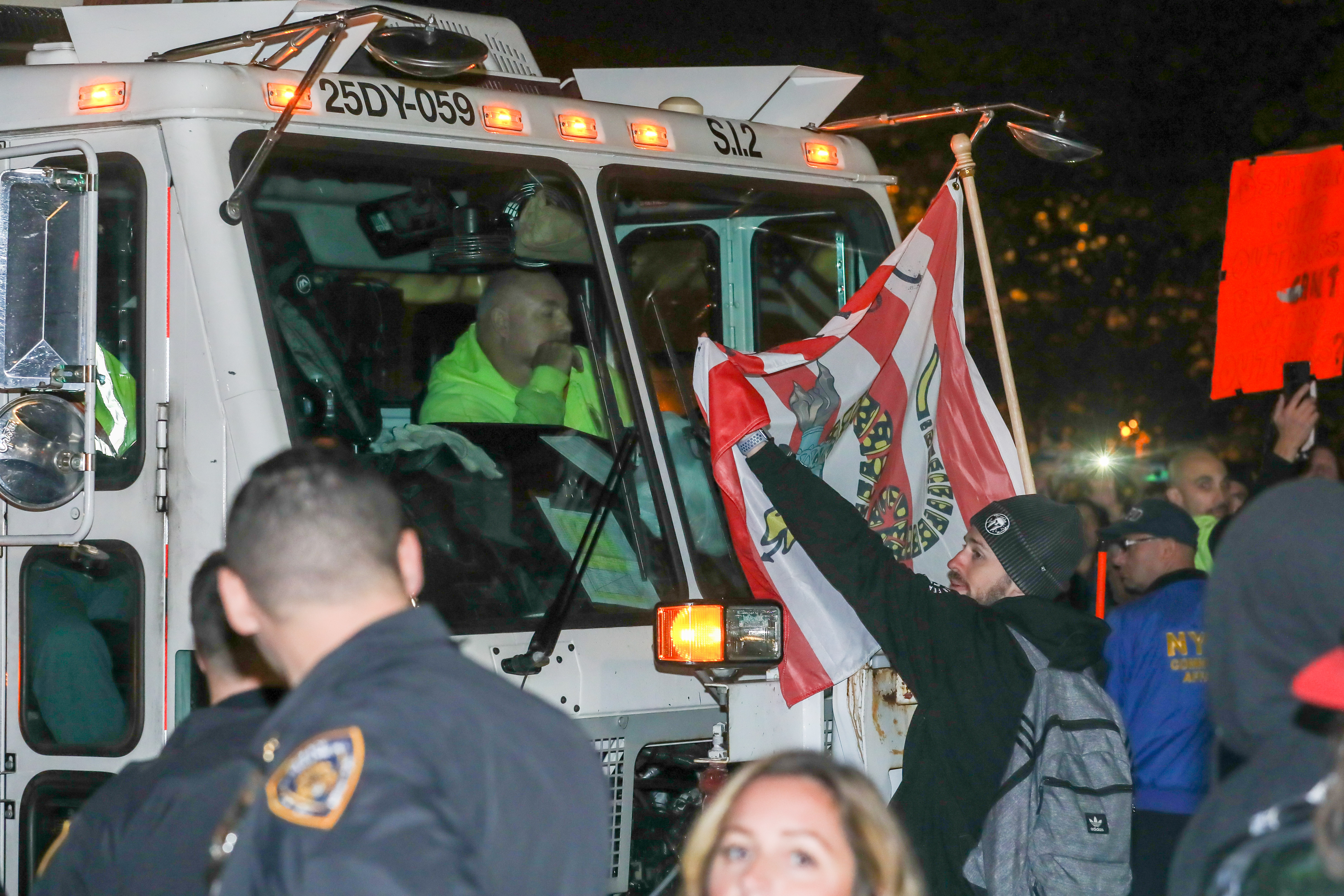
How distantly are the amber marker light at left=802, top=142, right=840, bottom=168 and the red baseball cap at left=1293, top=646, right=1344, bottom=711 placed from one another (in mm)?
3894

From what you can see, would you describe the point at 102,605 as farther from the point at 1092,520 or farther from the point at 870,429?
the point at 1092,520

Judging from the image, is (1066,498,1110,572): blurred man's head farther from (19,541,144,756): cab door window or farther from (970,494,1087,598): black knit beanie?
(19,541,144,756): cab door window

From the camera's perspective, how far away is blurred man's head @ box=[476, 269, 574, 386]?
4453 mm

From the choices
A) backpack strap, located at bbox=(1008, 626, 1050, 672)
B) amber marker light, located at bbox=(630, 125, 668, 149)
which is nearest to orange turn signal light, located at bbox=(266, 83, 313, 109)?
amber marker light, located at bbox=(630, 125, 668, 149)

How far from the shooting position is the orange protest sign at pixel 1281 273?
6422mm

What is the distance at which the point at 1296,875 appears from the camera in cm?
162

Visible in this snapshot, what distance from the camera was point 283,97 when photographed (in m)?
4.14

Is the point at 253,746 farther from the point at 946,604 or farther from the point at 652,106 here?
the point at 652,106

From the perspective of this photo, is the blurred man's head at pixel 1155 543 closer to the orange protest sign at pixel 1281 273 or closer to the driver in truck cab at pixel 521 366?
the orange protest sign at pixel 1281 273

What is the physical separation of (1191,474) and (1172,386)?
10.1m

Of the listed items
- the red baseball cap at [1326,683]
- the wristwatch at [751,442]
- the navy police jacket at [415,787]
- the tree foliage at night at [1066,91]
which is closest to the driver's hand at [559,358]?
the wristwatch at [751,442]

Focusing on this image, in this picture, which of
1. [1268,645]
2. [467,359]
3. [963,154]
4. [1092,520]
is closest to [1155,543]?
[963,154]

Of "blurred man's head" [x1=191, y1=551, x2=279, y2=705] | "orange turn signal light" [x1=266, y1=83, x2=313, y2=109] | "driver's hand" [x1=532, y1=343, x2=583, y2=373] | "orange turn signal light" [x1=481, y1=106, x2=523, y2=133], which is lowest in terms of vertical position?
"blurred man's head" [x1=191, y1=551, x2=279, y2=705]

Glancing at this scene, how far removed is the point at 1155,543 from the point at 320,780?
14.2ft
